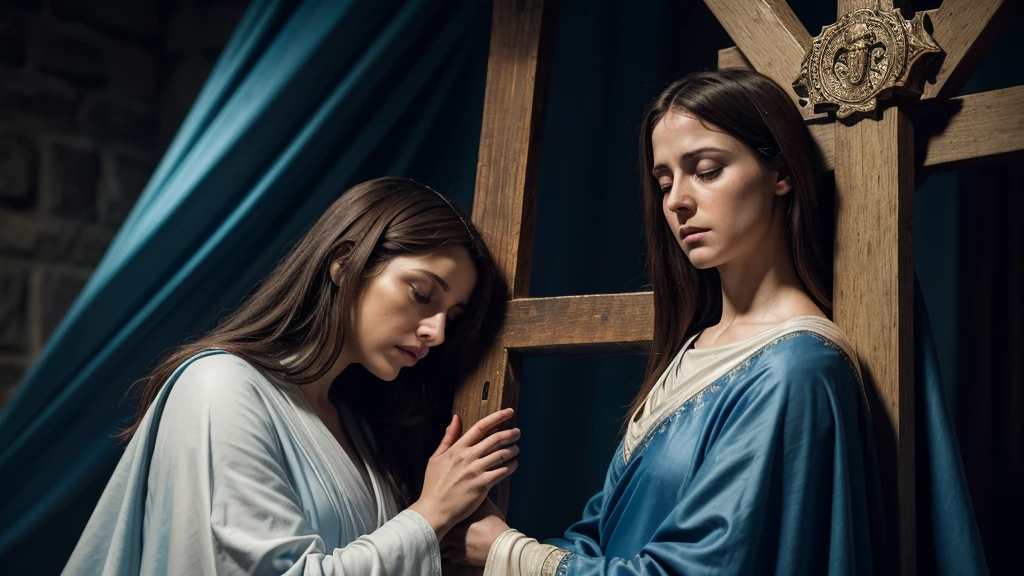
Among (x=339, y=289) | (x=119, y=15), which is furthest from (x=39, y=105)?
(x=339, y=289)

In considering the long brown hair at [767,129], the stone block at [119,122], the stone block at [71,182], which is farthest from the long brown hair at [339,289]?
the stone block at [119,122]

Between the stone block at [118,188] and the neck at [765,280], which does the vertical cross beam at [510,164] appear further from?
the stone block at [118,188]

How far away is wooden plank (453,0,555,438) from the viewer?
67.8 inches

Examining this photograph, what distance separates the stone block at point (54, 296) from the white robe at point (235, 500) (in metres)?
1.00

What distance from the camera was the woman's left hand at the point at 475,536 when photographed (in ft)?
5.25

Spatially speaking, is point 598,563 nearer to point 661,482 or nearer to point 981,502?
point 661,482

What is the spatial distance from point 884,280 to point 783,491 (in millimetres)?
289

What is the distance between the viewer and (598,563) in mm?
1428

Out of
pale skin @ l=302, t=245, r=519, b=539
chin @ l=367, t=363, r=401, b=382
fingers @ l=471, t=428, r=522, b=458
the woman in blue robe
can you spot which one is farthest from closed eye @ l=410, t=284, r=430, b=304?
the woman in blue robe

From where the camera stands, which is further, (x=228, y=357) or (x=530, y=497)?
(x=530, y=497)

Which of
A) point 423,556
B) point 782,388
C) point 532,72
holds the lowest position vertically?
point 423,556

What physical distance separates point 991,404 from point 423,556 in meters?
1.15

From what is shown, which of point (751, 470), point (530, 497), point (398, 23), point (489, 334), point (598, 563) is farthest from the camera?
point (530, 497)

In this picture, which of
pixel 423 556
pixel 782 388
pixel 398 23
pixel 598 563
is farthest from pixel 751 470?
pixel 398 23
